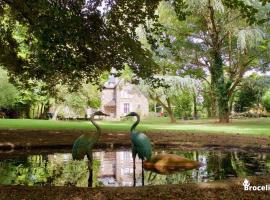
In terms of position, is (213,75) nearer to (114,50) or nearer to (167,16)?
Result: (167,16)

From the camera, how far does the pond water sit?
1002 centimetres

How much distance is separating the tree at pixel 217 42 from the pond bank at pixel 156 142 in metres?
15.5

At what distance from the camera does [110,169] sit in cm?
1193

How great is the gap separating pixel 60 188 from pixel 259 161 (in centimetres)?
767

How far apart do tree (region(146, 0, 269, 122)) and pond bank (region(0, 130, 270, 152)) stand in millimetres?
15511

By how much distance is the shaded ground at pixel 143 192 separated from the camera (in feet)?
23.2

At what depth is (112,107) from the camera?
72812mm

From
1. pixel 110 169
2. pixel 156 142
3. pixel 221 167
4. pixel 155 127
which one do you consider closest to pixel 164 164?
pixel 110 169

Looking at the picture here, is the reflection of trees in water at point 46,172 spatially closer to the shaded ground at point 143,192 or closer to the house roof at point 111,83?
the shaded ground at point 143,192

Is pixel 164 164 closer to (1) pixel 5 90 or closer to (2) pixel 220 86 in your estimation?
(2) pixel 220 86

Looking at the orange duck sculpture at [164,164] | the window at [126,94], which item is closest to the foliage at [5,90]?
the orange duck sculpture at [164,164]

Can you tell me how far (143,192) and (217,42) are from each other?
3191cm

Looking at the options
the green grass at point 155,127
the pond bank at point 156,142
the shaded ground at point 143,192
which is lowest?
the shaded ground at point 143,192

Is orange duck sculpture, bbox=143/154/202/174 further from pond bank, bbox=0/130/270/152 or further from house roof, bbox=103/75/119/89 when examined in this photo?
house roof, bbox=103/75/119/89
